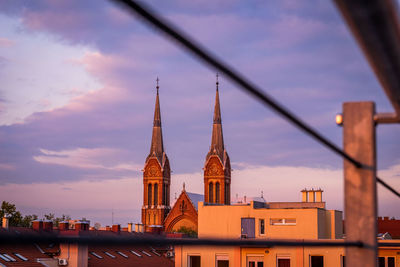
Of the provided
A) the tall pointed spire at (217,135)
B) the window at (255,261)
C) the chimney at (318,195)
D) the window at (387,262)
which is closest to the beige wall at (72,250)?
the window at (387,262)

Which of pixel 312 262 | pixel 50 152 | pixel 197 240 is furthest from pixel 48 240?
pixel 50 152

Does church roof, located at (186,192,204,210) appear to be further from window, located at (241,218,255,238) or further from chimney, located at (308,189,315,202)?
window, located at (241,218,255,238)

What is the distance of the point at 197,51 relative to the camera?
34.0 inches

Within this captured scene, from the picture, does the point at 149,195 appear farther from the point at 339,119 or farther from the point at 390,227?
the point at 339,119

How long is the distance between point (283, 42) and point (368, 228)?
2.21 metres

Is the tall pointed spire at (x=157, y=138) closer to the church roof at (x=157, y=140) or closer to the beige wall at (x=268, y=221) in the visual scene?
the church roof at (x=157, y=140)

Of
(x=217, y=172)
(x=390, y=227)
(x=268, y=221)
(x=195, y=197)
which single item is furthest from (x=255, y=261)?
(x=195, y=197)

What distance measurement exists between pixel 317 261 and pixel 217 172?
147 ft

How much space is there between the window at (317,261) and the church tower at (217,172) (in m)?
44.2

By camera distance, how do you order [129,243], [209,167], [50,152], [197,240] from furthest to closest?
[209,167] < [50,152] < [197,240] < [129,243]

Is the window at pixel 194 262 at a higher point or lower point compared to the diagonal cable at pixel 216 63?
lower

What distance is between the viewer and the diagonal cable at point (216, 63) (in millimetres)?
725

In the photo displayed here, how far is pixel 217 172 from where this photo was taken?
70188 millimetres

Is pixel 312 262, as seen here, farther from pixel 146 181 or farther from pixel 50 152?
pixel 146 181
